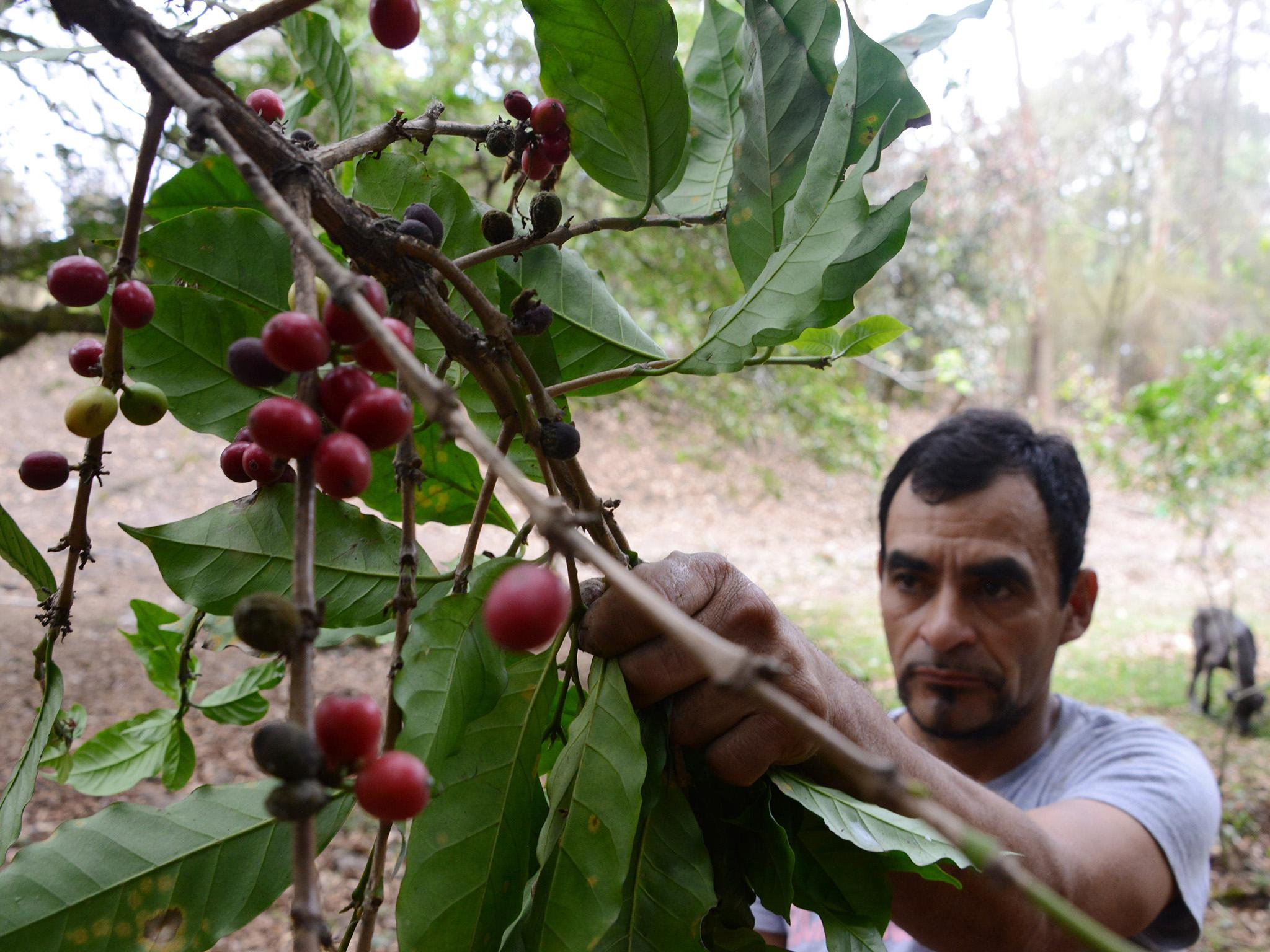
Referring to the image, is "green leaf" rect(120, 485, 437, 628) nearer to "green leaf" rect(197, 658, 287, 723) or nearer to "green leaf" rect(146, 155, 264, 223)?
"green leaf" rect(146, 155, 264, 223)

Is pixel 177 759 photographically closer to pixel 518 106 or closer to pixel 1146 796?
pixel 518 106

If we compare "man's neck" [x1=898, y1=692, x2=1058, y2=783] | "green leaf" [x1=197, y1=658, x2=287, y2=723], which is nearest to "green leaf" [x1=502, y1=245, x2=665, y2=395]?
"green leaf" [x1=197, y1=658, x2=287, y2=723]

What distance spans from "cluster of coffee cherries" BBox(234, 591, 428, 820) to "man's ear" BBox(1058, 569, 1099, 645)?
2.17 meters

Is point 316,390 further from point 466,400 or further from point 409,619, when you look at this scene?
point 466,400

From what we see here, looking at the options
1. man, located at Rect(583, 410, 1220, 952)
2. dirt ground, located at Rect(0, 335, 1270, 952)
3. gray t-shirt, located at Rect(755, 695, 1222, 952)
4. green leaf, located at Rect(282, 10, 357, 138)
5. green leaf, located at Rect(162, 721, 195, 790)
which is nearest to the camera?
green leaf, located at Rect(282, 10, 357, 138)

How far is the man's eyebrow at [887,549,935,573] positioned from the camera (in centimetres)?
197

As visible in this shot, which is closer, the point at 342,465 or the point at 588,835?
the point at 342,465

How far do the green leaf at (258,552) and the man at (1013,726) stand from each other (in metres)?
0.56

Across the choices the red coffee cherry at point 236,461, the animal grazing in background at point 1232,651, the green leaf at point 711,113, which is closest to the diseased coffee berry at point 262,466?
the red coffee cherry at point 236,461

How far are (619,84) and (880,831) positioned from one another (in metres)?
0.62

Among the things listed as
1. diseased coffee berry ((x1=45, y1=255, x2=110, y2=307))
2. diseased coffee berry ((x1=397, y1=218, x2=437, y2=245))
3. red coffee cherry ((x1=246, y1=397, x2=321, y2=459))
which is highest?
diseased coffee berry ((x1=397, y1=218, x2=437, y2=245))

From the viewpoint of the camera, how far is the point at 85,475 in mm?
521

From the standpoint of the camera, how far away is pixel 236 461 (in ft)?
1.99

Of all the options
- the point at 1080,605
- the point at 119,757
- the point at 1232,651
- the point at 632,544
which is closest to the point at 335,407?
the point at 119,757
